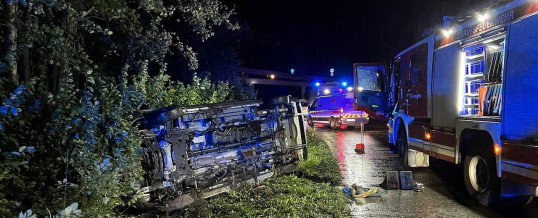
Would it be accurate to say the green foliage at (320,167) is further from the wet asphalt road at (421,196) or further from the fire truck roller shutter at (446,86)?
the fire truck roller shutter at (446,86)

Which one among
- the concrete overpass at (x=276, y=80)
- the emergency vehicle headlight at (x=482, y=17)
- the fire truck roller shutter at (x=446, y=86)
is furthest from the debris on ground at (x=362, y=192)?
the concrete overpass at (x=276, y=80)

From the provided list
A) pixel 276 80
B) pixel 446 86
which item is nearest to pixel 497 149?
pixel 446 86

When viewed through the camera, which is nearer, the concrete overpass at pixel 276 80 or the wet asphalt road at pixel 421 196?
the wet asphalt road at pixel 421 196

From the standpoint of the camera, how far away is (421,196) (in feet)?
23.8

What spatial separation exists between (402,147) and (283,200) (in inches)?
208

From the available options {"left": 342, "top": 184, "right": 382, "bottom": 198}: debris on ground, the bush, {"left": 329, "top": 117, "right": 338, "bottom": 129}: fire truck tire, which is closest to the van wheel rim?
{"left": 342, "top": 184, "right": 382, "bottom": 198}: debris on ground

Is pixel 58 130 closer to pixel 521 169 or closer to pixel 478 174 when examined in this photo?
pixel 521 169

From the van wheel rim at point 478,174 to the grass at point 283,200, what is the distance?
232 centimetres

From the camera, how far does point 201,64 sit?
1523 cm

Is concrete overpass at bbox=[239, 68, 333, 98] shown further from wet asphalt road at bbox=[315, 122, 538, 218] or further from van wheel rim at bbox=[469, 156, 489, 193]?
van wheel rim at bbox=[469, 156, 489, 193]

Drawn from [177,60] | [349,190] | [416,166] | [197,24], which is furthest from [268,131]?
[177,60]

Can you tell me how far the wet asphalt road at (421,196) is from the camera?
20.3 feet

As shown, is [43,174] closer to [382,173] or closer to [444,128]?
[444,128]

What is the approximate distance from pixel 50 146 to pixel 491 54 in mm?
6882
